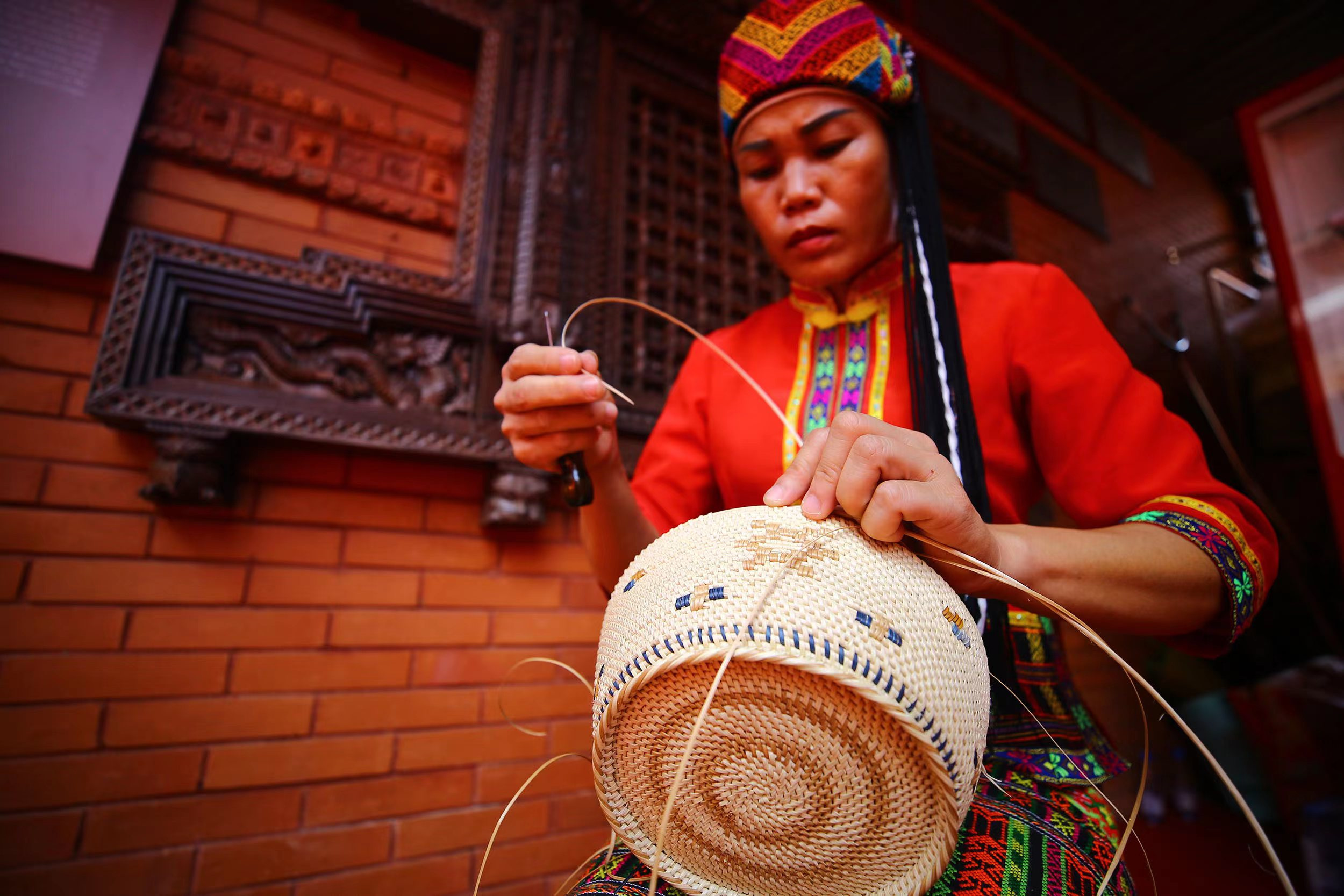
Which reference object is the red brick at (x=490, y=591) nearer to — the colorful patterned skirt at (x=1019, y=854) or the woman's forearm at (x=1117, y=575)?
the colorful patterned skirt at (x=1019, y=854)

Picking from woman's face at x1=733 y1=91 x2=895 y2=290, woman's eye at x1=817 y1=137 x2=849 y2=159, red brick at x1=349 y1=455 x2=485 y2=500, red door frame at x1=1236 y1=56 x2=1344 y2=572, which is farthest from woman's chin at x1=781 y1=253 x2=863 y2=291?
red door frame at x1=1236 y1=56 x2=1344 y2=572

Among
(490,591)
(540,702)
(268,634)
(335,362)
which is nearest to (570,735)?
(540,702)

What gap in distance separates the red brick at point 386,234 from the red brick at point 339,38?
455mm

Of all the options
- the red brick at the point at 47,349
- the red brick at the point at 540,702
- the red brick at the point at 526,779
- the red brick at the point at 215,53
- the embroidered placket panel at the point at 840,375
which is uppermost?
the red brick at the point at 215,53

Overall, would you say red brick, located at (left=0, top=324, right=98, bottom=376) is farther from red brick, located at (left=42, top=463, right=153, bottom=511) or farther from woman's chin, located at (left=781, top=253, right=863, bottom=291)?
woman's chin, located at (left=781, top=253, right=863, bottom=291)

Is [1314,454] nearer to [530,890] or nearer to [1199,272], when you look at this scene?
[1199,272]

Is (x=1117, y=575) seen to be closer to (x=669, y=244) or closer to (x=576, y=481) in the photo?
(x=576, y=481)

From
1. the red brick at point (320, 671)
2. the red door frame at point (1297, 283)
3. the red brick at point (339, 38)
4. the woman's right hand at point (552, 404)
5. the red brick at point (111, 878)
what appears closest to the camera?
the woman's right hand at point (552, 404)

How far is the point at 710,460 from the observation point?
3.44 feet

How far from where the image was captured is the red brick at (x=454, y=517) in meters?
1.45

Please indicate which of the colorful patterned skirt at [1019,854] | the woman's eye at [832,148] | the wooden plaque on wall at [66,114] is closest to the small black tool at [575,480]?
the colorful patterned skirt at [1019,854]

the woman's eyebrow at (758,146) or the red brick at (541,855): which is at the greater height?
the woman's eyebrow at (758,146)

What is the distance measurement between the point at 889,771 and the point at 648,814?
0.20 meters

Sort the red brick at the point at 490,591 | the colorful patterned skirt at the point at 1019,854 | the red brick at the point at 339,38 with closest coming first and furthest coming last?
the colorful patterned skirt at the point at 1019,854
the red brick at the point at 490,591
the red brick at the point at 339,38
